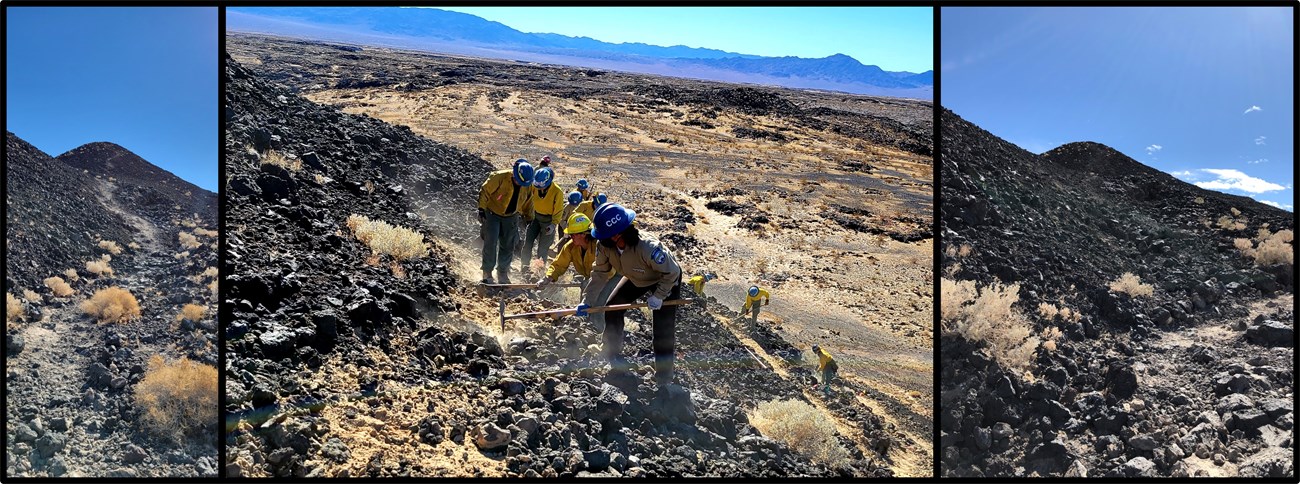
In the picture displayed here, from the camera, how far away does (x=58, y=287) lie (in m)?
7.31

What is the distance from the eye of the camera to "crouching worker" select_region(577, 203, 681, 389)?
15.5 feet

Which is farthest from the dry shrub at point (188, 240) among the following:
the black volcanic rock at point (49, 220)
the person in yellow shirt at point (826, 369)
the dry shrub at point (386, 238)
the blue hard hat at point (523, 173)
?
the person in yellow shirt at point (826, 369)

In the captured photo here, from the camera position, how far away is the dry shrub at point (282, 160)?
7658 mm

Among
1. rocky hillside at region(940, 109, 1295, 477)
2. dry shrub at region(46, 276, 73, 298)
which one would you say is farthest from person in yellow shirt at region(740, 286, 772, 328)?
dry shrub at region(46, 276, 73, 298)

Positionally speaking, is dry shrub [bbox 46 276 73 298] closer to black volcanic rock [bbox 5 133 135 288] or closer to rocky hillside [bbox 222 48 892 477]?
black volcanic rock [bbox 5 133 135 288]

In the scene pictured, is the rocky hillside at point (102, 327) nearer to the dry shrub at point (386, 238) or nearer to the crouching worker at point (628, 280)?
the dry shrub at point (386, 238)

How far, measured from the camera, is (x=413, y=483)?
10.9 feet

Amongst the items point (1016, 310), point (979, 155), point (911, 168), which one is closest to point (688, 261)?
point (979, 155)

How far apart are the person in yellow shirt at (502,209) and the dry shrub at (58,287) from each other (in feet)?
14.0

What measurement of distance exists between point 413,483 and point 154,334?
190 inches

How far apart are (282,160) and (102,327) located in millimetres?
2435

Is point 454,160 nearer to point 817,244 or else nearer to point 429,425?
point 817,244

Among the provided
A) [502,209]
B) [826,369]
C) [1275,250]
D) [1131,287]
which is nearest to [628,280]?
[502,209]

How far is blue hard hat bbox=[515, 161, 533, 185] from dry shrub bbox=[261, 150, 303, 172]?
2.78 m
